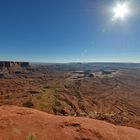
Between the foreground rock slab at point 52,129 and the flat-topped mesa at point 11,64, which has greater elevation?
the foreground rock slab at point 52,129

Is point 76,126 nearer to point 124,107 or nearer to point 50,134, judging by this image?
point 50,134

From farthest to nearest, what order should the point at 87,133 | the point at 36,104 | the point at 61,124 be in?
the point at 36,104
the point at 61,124
the point at 87,133

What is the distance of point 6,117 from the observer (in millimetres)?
12516

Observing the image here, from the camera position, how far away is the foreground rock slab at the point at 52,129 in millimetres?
10334

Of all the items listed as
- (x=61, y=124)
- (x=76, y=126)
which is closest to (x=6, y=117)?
(x=61, y=124)

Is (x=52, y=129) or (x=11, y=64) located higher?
(x=52, y=129)

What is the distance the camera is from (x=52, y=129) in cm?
1112

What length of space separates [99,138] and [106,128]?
4.78ft

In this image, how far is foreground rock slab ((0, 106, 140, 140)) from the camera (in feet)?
33.9

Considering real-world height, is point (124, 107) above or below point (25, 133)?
below

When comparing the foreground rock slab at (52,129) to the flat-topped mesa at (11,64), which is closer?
the foreground rock slab at (52,129)

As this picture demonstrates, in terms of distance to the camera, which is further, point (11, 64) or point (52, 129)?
point (11, 64)

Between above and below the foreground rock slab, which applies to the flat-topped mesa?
below

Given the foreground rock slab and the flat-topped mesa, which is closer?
the foreground rock slab
